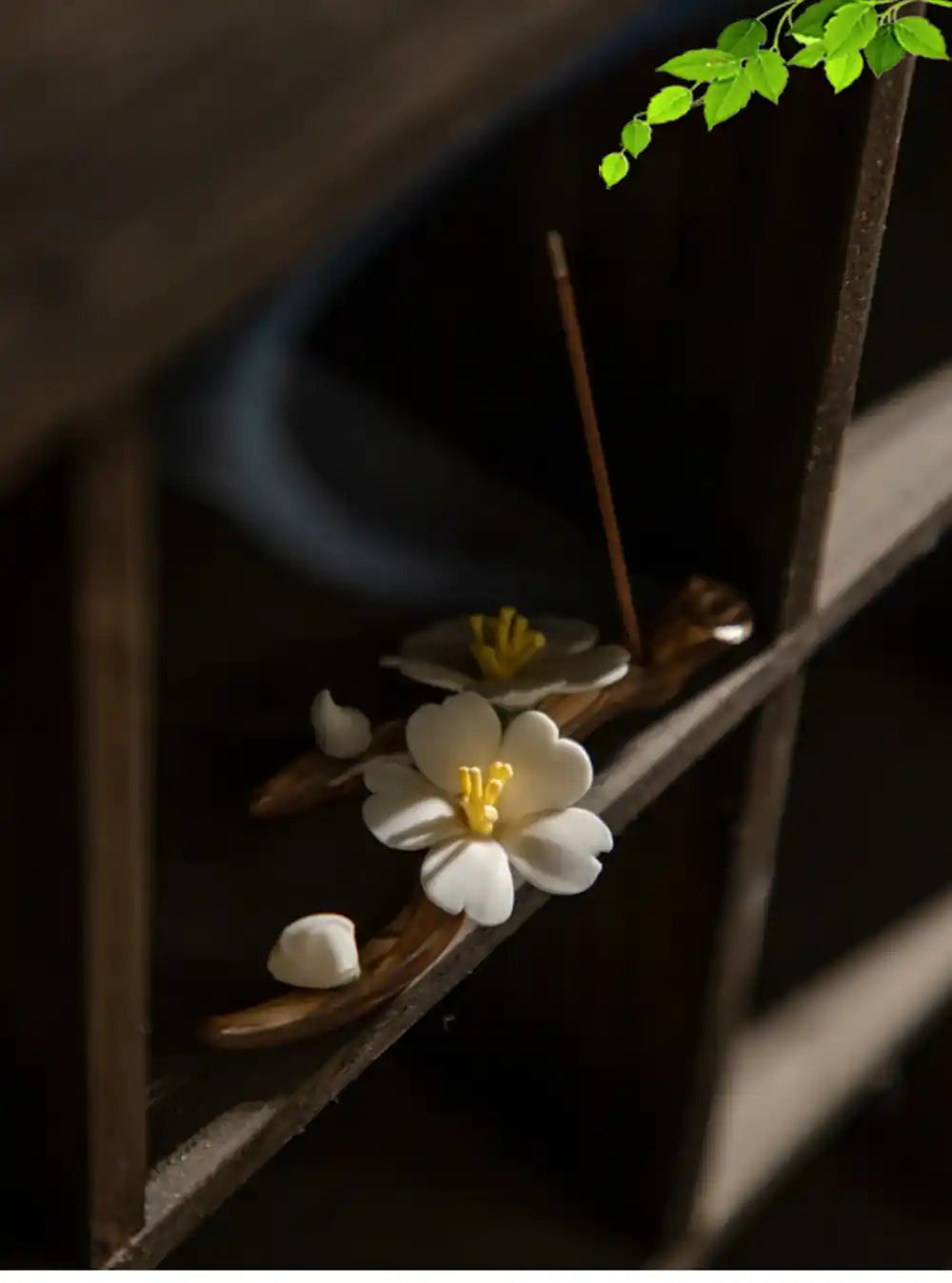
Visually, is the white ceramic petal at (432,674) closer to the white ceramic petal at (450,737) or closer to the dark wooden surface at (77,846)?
the white ceramic petal at (450,737)

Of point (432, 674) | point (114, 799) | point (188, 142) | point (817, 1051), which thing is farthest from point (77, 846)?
point (817, 1051)

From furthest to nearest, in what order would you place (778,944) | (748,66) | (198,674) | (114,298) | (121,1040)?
(778,944), (198,674), (748,66), (121,1040), (114,298)

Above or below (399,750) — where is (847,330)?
above

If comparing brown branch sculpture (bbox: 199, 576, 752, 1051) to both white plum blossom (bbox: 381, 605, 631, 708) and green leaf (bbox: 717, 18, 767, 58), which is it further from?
green leaf (bbox: 717, 18, 767, 58)

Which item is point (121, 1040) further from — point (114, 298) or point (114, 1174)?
point (114, 298)

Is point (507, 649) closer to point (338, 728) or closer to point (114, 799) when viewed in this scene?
point (338, 728)

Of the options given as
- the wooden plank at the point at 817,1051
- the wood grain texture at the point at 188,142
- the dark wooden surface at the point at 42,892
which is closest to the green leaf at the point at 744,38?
the wood grain texture at the point at 188,142

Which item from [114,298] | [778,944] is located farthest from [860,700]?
[114,298]

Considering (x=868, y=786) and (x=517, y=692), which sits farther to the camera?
(x=868, y=786)
